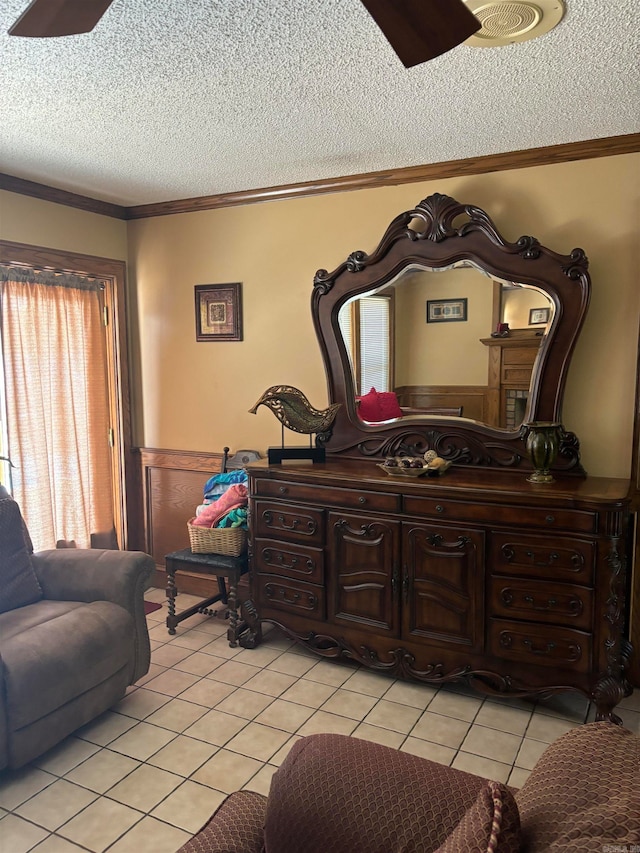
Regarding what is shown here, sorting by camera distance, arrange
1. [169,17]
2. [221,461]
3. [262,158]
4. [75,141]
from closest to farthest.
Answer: [169,17] → [75,141] → [262,158] → [221,461]

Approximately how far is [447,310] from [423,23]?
1855mm

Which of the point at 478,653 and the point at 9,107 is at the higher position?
the point at 9,107

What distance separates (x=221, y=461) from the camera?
395 cm

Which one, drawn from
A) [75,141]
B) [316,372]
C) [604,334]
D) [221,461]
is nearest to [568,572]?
[604,334]

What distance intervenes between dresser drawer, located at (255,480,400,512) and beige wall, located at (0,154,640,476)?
61 centimetres

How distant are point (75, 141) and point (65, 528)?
7.56 feet

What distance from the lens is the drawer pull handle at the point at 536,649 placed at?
103 inches

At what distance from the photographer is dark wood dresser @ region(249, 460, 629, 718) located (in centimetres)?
253

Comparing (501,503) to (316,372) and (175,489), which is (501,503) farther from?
(175,489)

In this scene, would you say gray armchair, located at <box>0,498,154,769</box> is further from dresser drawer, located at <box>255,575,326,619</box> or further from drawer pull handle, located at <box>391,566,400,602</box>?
drawer pull handle, located at <box>391,566,400,602</box>

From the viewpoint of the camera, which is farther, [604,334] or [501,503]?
[604,334]

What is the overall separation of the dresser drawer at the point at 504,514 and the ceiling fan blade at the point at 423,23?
177 centimetres

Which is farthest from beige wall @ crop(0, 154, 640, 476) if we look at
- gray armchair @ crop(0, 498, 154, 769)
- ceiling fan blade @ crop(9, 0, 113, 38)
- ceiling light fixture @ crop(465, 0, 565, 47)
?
ceiling fan blade @ crop(9, 0, 113, 38)

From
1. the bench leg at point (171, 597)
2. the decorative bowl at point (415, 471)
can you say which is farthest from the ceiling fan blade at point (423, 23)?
the bench leg at point (171, 597)
